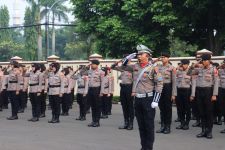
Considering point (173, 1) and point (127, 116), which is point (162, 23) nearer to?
point (173, 1)

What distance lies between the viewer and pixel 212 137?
37.6ft

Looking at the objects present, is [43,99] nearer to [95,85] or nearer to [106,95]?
[106,95]

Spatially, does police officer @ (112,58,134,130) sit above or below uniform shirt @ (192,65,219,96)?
below

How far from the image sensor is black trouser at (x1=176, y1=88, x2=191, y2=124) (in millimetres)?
13234

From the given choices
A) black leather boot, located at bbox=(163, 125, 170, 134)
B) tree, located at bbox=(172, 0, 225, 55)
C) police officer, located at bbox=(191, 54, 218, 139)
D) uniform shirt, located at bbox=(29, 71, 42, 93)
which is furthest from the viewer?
tree, located at bbox=(172, 0, 225, 55)

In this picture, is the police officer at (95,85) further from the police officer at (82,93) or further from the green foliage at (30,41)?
the green foliage at (30,41)

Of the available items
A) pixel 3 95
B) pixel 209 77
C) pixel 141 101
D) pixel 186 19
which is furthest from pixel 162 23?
pixel 141 101

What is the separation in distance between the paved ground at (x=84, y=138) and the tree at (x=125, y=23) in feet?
41.1

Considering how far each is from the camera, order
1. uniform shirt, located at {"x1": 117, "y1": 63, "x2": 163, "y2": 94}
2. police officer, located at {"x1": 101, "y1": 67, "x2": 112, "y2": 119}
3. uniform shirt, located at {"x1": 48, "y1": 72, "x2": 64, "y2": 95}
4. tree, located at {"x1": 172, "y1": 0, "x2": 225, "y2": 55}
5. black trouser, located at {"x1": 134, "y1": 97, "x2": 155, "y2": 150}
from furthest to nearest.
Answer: tree, located at {"x1": 172, "y1": 0, "x2": 225, "y2": 55}
police officer, located at {"x1": 101, "y1": 67, "x2": 112, "y2": 119}
uniform shirt, located at {"x1": 48, "y1": 72, "x2": 64, "y2": 95}
uniform shirt, located at {"x1": 117, "y1": 63, "x2": 163, "y2": 94}
black trouser, located at {"x1": 134, "y1": 97, "x2": 155, "y2": 150}

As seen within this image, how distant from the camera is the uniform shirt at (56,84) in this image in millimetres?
14320

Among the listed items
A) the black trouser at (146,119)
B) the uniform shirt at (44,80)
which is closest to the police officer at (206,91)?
the black trouser at (146,119)

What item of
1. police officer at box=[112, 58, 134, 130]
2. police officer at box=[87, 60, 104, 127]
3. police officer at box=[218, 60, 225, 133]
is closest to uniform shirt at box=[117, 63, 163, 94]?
police officer at box=[112, 58, 134, 130]

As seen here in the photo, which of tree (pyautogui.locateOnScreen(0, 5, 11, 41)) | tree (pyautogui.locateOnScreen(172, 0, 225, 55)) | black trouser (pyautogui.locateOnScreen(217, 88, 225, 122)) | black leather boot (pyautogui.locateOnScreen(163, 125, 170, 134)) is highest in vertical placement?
Result: tree (pyautogui.locateOnScreen(0, 5, 11, 41))

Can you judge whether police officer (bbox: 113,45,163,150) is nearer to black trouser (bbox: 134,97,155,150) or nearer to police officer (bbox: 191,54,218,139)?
black trouser (bbox: 134,97,155,150)
